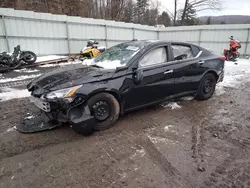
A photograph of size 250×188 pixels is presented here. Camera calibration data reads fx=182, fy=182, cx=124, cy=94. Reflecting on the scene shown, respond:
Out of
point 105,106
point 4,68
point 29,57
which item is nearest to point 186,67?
point 105,106

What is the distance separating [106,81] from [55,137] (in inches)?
49.9

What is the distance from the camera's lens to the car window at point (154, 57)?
3632mm

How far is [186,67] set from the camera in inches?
165

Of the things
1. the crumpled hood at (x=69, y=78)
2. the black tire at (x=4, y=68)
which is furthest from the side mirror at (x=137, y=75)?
the black tire at (x=4, y=68)

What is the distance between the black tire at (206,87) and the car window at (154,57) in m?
1.40

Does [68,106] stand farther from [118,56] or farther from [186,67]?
[186,67]

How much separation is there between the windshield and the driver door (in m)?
0.25

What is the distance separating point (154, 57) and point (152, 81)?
527 millimetres

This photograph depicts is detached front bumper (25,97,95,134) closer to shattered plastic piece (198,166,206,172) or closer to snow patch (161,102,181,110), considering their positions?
shattered plastic piece (198,166,206,172)

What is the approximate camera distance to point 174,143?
2955mm

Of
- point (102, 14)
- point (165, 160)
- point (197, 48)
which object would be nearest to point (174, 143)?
point (165, 160)

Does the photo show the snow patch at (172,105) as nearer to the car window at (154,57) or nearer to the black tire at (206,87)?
the black tire at (206,87)

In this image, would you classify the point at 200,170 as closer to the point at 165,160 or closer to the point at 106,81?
the point at 165,160

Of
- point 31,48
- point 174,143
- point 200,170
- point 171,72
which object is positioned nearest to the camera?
point 200,170
